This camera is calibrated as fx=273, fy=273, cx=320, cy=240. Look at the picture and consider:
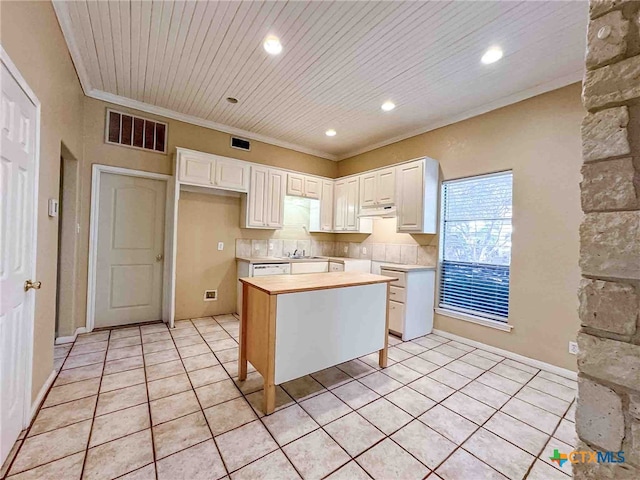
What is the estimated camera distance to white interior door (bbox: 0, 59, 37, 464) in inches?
56.1

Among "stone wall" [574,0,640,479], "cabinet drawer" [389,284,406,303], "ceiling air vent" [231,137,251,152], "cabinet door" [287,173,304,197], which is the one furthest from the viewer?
"cabinet door" [287,173,304,197]

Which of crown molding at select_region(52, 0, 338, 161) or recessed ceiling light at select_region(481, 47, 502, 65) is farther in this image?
recessed ceiling light at select_region(481, 47, 502, 65)

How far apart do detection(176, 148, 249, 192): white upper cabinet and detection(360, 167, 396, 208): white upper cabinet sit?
1.94 meters

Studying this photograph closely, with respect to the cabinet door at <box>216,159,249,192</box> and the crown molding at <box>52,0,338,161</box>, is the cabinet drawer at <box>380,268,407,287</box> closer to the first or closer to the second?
the cabinet door at <box>216,159,249,192</box>

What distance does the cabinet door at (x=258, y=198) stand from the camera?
14.2ft

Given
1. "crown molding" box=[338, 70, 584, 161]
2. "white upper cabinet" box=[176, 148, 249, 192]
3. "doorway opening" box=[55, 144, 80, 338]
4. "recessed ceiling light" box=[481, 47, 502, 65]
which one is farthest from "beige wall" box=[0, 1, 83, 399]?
"crown molding" box=[338, 70, 584, 161]

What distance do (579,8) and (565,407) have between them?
120 inches

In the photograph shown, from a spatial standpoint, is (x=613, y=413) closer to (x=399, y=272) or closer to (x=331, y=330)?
(x=331, y=330)

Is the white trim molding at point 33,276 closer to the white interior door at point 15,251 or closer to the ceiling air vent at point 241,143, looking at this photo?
the white interior door at point 15,251

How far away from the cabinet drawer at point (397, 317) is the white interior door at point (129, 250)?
3341 mm

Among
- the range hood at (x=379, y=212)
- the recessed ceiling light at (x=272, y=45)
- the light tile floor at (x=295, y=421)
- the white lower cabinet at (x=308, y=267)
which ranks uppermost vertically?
the recessed ceiling light at (x=272, y=45)

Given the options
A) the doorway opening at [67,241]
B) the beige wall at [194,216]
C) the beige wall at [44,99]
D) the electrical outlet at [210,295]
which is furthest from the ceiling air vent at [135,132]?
the electrical outlet at [210,295]

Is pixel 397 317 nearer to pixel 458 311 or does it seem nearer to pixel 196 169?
pixel 458 311

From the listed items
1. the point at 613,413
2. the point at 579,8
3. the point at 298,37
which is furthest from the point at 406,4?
the point at 613,413
